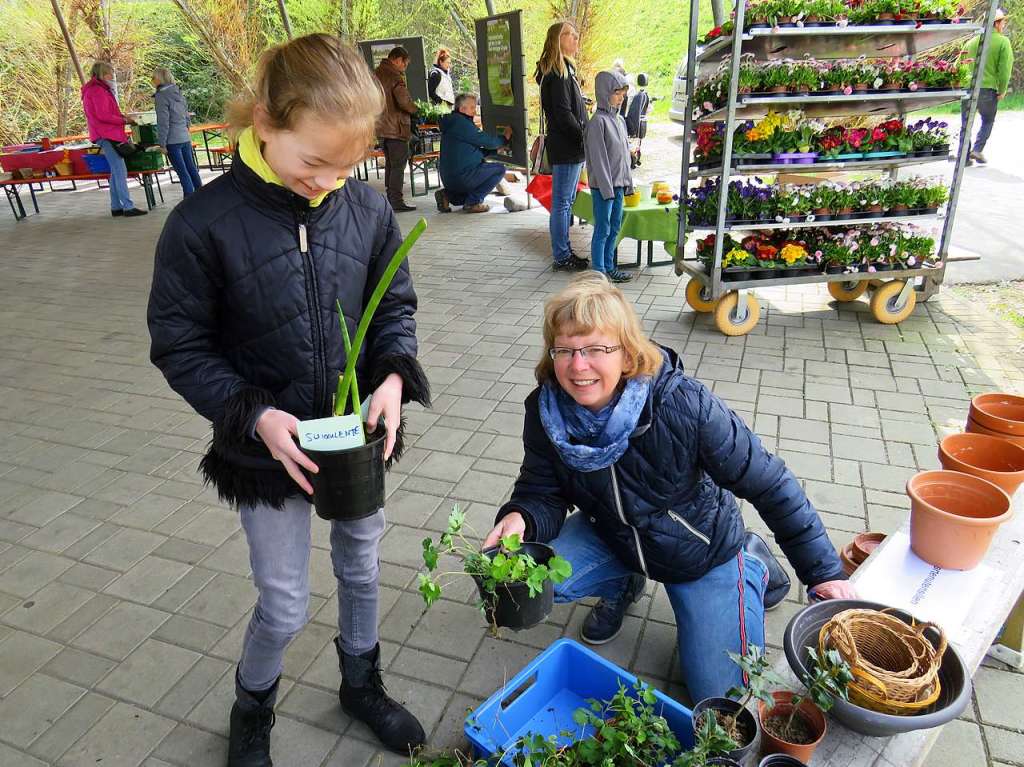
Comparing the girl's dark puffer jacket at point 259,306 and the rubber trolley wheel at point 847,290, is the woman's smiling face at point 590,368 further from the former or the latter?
the rubber trolley wheel at point 847,290

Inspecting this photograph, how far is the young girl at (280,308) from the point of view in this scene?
1353 millimetres

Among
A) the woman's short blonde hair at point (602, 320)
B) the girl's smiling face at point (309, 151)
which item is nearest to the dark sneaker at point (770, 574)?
the woman's short blonde hair at point (602, 320)

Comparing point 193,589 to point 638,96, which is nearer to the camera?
point 193,589

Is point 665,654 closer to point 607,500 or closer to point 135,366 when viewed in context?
point 607,500

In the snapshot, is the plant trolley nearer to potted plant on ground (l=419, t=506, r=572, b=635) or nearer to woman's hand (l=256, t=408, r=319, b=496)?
potted plant on ground (l=419, t=506, r=572, b=635)

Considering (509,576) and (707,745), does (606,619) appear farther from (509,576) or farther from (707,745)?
(707,745)

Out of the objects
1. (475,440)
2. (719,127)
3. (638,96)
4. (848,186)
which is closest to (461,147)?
(638,96)

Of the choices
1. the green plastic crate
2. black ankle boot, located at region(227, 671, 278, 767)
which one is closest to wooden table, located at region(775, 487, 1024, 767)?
black ankle boot, located at region(227, 671, 278, 767)

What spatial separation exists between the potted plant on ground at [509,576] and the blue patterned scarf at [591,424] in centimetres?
28

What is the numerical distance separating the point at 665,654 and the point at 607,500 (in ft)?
2.11

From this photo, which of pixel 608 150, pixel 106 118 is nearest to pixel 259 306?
pixel 608 150

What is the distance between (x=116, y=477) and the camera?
3406 millimetres

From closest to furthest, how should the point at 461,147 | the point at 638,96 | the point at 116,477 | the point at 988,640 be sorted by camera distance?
1. the point at 988,640
2. the point at 116,477
3. the point at 461,147
4. the point at 638,96

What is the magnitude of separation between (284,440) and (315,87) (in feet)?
2.20
